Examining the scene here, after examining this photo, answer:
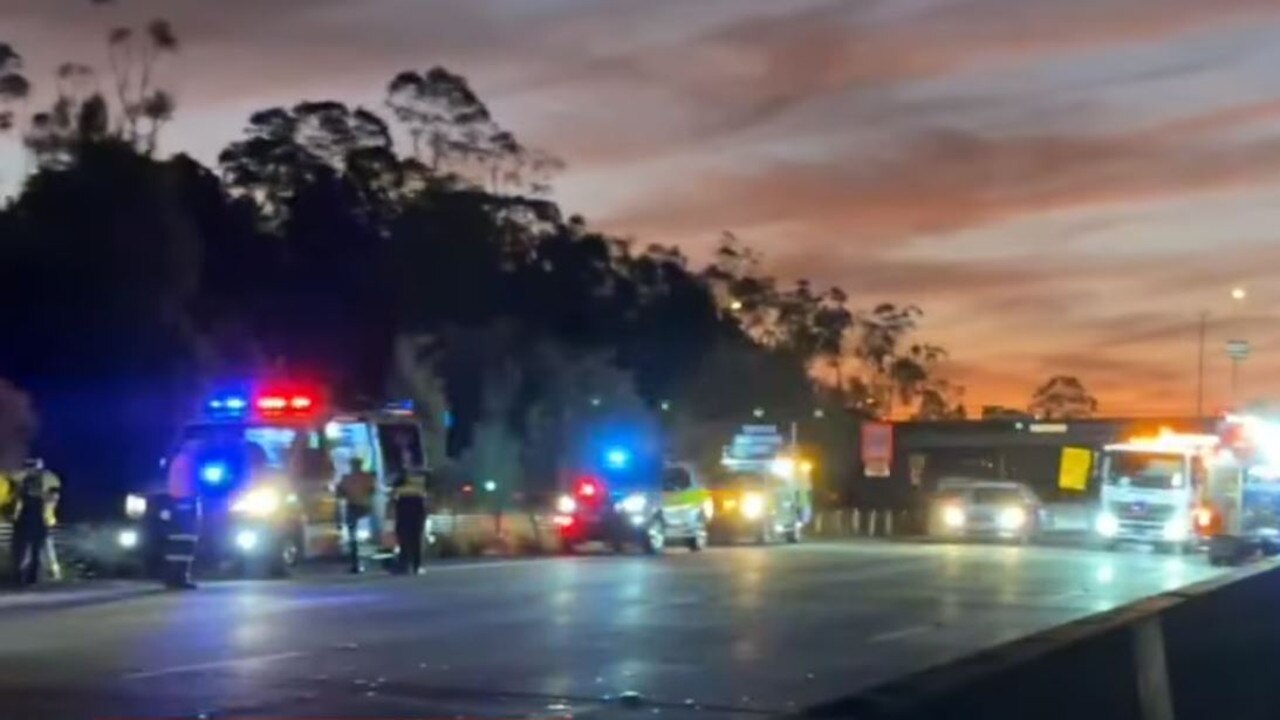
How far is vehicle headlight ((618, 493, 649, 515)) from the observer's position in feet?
131

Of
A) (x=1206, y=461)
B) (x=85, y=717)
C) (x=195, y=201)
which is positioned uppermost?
(x=195, y=201)

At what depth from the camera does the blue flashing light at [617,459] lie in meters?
41.4

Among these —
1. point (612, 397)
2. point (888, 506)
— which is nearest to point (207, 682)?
point (612, 397)

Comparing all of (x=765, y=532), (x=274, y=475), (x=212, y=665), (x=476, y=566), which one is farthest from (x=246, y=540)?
(x=765, y=532)

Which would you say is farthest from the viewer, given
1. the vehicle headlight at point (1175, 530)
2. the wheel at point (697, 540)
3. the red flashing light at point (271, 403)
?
the vehicle headlight at point (1175, 530)

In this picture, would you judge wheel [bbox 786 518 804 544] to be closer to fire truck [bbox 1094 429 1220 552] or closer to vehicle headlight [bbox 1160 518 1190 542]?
fire truck [bbox 1094 429 1220 552]

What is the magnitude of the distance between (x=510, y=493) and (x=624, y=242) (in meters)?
32.8

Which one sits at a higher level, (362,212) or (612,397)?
(362,212)

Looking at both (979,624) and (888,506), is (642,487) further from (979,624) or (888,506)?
(888,506)

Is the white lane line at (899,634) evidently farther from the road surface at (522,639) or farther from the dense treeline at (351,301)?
the dense treeline at (351,301)

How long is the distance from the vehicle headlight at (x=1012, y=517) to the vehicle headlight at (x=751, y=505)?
994 cm

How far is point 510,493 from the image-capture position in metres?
60.4

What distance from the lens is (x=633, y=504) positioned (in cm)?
3984

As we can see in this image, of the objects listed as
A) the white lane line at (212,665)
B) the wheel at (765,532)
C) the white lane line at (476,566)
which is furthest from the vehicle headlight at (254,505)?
the wheel at (765,532)
